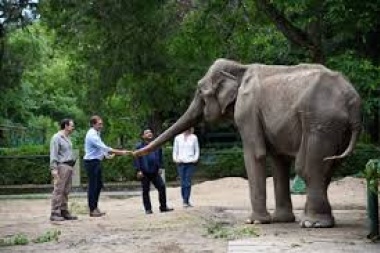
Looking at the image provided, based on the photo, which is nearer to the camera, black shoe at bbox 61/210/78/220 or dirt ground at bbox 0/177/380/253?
dirt ground at bbox 0/177/380/253

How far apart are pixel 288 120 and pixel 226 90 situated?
5.53 ft

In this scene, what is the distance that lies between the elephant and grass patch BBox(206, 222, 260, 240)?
0.61 metres

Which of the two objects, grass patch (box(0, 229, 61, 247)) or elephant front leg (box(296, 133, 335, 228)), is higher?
elephant front leg (box(296, 133, 335, 228))

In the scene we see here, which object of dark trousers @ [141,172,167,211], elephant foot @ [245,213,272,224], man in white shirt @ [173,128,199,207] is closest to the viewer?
elephant foot @ [245,213,272,224]

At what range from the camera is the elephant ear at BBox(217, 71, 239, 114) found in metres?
13.6

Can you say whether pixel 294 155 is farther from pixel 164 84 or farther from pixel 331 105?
pixel 164 84

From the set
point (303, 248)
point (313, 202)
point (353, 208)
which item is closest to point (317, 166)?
point (313, 202)

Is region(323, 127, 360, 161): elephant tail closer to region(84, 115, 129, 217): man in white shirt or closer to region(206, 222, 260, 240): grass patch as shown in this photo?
region(206, 222, 260, 240): grass patch

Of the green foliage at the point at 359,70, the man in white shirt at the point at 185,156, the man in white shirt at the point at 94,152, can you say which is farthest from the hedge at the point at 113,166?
the man in white shirt at the point at 94,152

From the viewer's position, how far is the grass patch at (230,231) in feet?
36.8

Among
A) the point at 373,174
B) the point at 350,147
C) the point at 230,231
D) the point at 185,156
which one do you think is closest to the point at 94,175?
the point at 185,156

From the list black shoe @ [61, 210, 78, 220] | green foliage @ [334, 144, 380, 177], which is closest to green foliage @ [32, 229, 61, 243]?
black shoe @ [61, 210, 78, 220]

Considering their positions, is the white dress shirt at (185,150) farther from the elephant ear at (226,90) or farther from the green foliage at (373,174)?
the green foliage at (373,174)

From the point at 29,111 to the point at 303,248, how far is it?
43013 mm
